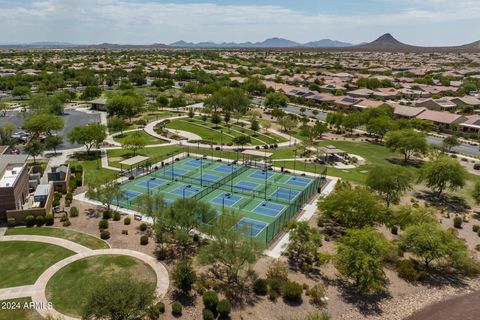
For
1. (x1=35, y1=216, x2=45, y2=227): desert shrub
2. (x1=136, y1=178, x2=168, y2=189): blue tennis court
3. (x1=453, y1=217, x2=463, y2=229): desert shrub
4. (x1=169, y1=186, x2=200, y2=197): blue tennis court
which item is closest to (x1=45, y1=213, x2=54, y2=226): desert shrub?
(x1=35, y1=216, x2=45, y2=227): desert shrub

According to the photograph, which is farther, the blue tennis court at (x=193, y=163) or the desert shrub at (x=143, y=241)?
the blue tennis court at (x=193, y=163)

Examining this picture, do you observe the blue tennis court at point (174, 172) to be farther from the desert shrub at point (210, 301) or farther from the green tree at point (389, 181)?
the desert shrub at point (210, 301)

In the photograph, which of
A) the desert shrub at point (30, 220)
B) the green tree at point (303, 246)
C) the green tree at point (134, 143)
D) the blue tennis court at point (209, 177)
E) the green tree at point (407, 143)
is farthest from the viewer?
the green tree at point (407, 143)

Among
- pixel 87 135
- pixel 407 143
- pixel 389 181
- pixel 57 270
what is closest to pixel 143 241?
pixel 57 270

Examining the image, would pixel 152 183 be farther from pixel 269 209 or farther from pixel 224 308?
pixel 224 308

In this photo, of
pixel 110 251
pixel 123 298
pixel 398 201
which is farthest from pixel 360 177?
pixel 123 298

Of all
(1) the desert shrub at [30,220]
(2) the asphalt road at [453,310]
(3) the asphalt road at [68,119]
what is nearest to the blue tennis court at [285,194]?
(2) the asphalt road at [453,310]

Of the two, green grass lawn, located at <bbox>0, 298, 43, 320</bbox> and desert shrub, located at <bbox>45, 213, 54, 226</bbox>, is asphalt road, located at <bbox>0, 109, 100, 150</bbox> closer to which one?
desert shrub, located at <bbox>45, 213, 54, 226</bbox>

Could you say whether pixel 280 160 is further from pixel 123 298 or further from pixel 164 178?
pixel 123 298
